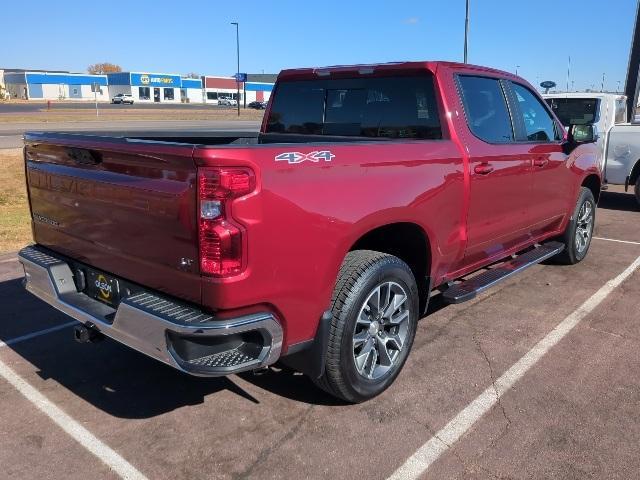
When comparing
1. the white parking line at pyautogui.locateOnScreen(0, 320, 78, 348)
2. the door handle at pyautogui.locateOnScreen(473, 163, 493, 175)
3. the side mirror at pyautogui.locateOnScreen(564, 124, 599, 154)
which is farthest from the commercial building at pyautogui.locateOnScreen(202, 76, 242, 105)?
the door handle at pyautogui.locateOnScreen(473, 163, 493, 175)

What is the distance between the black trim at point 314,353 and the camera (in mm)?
2924

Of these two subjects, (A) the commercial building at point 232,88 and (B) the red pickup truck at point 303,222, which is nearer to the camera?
(B) the red pickup truck at point 303,222

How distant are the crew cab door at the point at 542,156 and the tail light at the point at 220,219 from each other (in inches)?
118

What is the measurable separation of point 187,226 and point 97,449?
1.34 m

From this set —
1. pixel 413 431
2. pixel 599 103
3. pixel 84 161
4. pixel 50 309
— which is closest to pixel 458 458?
pixel 413 431

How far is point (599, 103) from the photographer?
10336 mm

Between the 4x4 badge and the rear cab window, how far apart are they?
1.36m

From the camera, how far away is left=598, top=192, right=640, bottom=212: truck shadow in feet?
34.1

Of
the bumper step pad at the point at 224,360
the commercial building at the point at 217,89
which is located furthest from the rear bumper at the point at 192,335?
the commercial building at the point at 217,89

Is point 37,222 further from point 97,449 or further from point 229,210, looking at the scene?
point 229,210

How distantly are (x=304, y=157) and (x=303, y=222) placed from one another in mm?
306

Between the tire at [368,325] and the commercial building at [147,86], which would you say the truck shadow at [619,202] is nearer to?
the tire at [368,325]

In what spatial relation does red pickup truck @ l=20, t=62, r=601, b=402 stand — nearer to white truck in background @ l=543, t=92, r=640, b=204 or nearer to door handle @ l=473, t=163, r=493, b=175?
door handle @ l=473, t=163, r=493, b=175

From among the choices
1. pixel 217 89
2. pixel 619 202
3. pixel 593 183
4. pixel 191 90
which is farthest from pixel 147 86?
pixel 593 183
